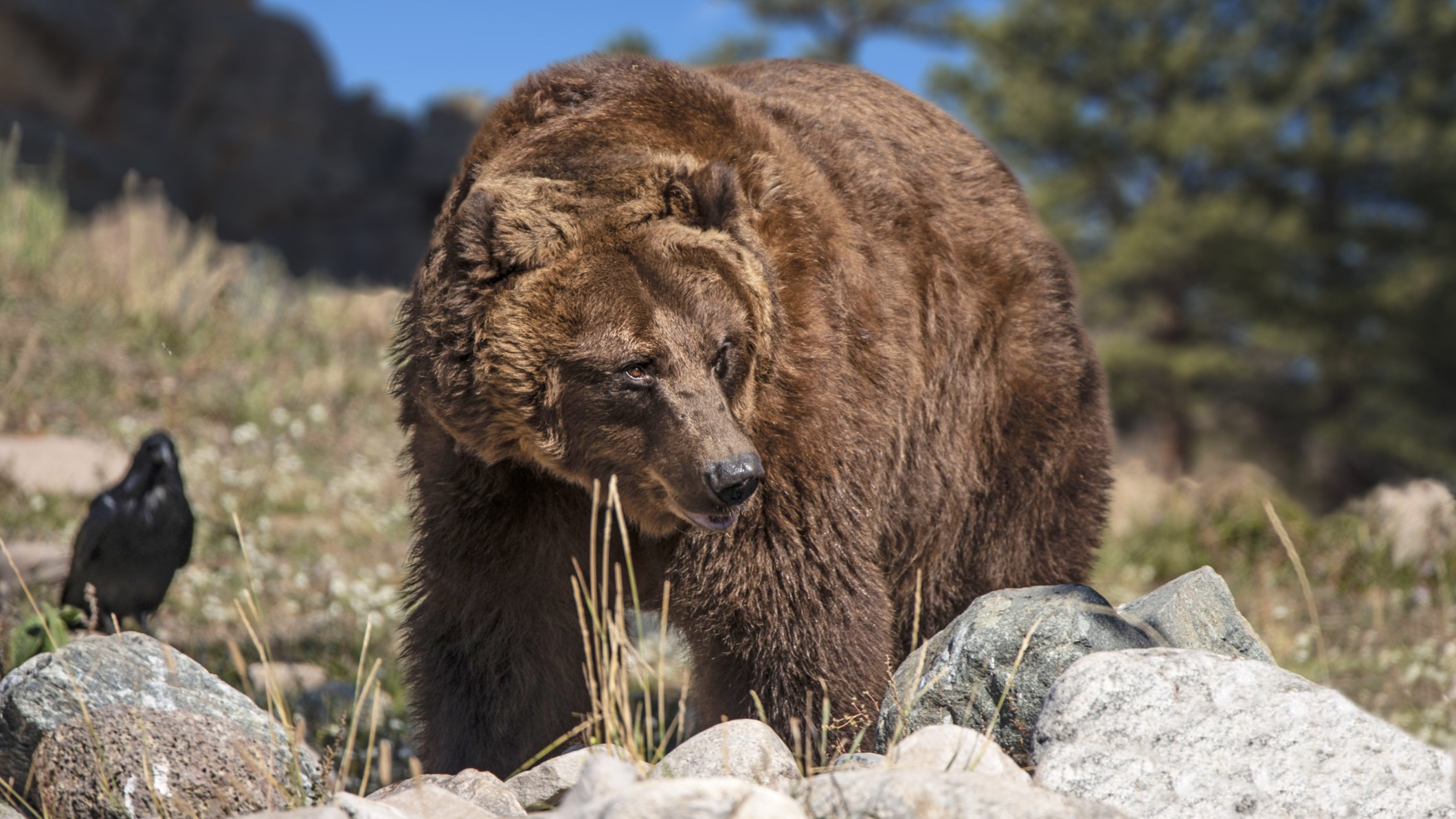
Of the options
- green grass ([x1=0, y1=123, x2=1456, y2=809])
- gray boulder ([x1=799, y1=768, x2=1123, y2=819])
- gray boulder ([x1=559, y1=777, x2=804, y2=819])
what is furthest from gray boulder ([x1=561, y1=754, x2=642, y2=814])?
green grass ([x1=0, y1=123, x2=1456, y2=809])

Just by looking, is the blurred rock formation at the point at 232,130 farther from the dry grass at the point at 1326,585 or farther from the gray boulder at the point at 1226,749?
the gray boulder at the point at 1226,749

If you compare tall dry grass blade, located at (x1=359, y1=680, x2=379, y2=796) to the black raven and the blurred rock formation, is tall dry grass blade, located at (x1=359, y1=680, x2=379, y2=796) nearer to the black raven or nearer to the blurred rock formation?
the black raven

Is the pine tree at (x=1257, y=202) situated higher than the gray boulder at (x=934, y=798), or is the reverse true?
the pine tree at (x=1257, y=202)

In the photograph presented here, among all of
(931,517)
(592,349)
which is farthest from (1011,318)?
(592,349)

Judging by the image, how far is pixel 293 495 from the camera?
24.8ft

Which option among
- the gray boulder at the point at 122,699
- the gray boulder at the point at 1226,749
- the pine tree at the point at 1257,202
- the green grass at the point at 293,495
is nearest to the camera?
the gray boulder at the point at 1226,749

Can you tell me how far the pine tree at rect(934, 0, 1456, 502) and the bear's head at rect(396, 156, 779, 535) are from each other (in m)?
20.5

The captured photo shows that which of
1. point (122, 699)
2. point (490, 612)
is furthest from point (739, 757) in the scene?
point (122, 699)

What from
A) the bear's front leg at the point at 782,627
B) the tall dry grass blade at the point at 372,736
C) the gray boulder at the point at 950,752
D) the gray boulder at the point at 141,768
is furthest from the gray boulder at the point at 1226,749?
the gray boulder at the point at 141,768

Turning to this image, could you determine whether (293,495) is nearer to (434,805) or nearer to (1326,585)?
(434,805)

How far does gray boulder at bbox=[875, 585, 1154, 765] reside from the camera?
3055mm

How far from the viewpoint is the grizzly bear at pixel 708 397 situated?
10.4 ft

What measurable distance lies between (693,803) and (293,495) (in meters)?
5.99

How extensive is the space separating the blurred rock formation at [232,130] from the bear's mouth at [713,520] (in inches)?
886
